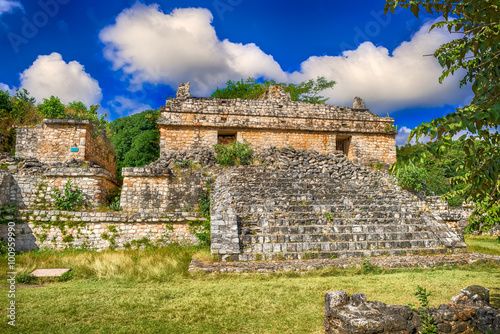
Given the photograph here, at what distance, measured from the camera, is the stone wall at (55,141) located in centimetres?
1206

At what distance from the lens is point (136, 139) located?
875 inches

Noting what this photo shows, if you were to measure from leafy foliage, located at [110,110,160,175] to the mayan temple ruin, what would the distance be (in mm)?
5478

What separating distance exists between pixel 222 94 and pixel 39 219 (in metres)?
18.9

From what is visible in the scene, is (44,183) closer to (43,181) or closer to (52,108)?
(43,181)

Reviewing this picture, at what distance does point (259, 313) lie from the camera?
4.53 meters

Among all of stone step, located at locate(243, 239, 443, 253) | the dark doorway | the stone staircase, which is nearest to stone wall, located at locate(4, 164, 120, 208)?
the stone staircase

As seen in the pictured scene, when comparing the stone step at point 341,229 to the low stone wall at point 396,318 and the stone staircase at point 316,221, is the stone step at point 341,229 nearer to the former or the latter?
the stone staircase at point 316,221

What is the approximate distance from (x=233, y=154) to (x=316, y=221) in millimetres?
5816

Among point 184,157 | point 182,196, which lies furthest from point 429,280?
point 184,157

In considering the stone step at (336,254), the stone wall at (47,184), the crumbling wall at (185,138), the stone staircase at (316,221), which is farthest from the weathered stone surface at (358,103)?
the stone wall at (47,184)

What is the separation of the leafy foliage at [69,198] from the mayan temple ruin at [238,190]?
0.22 meters

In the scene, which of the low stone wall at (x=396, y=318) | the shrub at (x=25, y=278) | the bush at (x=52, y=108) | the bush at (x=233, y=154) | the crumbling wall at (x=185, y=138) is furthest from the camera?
the crumbling wall at (x=185, y=138)

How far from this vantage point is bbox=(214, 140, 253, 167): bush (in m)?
13.8

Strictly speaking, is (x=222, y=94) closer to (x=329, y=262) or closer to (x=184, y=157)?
(x=184, y=157)
